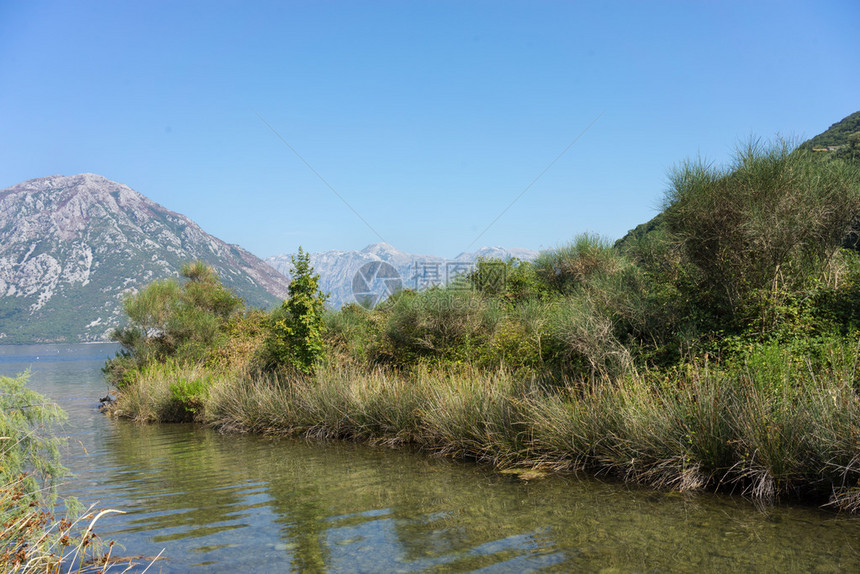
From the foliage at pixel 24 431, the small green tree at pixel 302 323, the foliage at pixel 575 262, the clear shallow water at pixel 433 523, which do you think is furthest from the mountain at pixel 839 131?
the foliage at pixel 24 431

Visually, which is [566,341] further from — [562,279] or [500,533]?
[562,279]

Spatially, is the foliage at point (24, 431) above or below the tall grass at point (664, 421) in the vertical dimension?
above

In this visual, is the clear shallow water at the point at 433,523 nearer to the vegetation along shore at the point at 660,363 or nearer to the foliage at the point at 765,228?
the vegetation along shore at the point at 660,363

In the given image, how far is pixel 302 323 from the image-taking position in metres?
14.5

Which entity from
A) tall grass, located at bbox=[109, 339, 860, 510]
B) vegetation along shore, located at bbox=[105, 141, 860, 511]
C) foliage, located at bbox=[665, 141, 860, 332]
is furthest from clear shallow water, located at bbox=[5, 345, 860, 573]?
foliage, located at bbox=[665, 141, 860, 332]

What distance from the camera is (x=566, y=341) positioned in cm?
976

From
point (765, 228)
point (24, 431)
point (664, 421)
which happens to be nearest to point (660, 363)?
point (664, 421)

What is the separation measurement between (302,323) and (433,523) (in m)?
9.15

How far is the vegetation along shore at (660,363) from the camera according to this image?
6625 mm

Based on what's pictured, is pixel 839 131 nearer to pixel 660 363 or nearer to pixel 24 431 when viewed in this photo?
pixel 660 363

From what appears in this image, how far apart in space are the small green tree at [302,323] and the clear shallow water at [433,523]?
16.5 ft

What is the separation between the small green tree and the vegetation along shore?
0.06 meters

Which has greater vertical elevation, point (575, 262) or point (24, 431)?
point (575, 262)

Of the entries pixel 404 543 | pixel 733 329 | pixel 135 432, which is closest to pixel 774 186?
pixel 733 329
